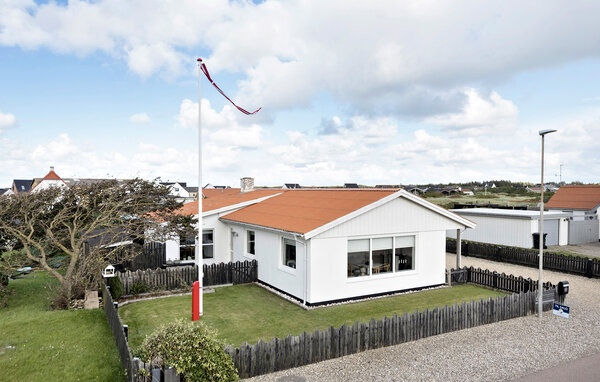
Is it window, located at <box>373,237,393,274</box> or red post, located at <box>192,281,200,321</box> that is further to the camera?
window, located at <box>373,237,393,274</box>

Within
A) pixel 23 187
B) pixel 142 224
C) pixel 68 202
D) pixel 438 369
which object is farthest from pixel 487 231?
pixel 23 187

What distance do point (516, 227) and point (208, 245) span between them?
20759 millimetres

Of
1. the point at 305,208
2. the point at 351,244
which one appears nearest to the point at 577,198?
the point at 305,208

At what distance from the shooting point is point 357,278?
1387 centimetres

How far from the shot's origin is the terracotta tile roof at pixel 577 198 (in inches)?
1190

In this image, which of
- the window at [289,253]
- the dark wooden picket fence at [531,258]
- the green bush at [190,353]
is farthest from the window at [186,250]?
the dark wooden picket fence at [531,258]

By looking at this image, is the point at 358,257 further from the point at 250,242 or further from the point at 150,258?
the point at 150,258

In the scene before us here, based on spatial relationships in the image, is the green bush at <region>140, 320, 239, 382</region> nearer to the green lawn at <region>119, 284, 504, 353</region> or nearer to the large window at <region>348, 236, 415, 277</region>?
the green lawn at <region>119, 284, 504, 353</region>

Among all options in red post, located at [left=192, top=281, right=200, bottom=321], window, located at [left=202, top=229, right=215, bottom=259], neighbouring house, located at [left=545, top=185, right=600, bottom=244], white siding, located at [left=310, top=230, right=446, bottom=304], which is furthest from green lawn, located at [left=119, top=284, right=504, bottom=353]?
neighbouring house, located at [left=545, top=185, right=600, bottom=244]

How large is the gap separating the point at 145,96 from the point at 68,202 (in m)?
7.09

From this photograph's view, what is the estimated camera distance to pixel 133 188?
52.5 feet

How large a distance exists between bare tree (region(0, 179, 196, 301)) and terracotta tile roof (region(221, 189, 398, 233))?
129 inches

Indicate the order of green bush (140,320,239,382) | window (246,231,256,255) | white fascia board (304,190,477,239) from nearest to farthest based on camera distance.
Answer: green bush (140,320,239,382) → white fascia board (304,190,477,239) → window (246,231,256,255)

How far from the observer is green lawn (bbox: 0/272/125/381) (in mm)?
8375
